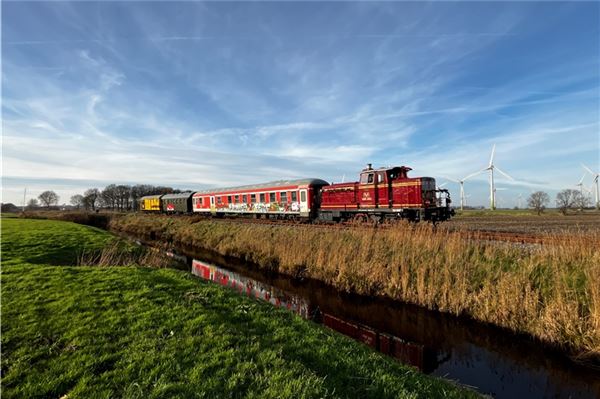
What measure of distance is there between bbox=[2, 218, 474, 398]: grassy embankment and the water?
6.82 ft

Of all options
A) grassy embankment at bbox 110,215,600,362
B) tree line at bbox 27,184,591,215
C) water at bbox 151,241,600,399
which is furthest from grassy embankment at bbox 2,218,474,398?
tree line at bbox 27,184,591,215

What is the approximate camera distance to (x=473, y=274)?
905 cm

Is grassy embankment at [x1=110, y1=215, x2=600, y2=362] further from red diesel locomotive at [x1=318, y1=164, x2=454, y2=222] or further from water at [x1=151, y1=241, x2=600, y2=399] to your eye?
red diesel locomotive at [x1=318, y1=164, x2=454, y2=222]

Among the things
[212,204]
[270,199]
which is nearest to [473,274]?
A: [270,199]

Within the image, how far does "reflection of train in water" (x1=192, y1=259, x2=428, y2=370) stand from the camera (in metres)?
7.49

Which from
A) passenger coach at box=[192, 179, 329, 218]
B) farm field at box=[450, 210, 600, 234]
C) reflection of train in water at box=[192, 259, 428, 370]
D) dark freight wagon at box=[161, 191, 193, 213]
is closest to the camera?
reflection of train in water at box=[192, 259, 428, 370]

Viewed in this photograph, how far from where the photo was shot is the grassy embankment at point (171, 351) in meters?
3.88

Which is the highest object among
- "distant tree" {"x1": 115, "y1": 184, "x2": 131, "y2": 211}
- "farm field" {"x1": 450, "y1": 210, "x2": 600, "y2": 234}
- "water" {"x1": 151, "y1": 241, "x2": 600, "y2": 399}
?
"distant tree" {"x1": 115, "y1": 184, "x2": 131, "y2": 211}

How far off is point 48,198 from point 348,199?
423ft

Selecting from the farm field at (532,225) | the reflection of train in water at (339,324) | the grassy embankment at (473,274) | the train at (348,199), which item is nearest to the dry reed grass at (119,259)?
the reflection of train in water at (339,324)

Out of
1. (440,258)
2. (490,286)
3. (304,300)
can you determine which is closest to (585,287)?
(490,286)

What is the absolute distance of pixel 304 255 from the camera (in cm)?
1434

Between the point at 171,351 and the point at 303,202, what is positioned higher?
the point at 303,202

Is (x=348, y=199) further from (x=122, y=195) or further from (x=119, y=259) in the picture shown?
(x=122, y=195)
